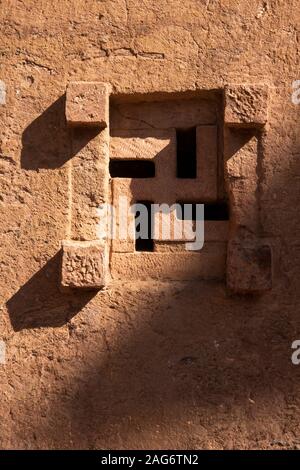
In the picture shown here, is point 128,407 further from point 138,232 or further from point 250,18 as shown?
point 250,18

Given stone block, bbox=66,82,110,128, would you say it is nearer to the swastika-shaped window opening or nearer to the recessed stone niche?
the recessed stone niche

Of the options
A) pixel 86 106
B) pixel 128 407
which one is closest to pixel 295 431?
pixel 128 407

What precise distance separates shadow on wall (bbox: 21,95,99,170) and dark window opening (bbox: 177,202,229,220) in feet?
1.60

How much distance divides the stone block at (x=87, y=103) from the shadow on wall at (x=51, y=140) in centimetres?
7

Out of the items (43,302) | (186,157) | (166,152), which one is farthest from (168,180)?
(43,302)

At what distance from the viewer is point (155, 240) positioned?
2.49 metres

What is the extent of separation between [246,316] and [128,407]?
1.98 ft

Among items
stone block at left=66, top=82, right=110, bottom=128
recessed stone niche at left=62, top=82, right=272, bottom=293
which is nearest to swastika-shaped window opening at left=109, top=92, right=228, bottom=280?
recessed stone niche at left=62, top=82, right=272, bottom=293

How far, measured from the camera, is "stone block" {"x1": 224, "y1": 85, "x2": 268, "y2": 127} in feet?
7.84

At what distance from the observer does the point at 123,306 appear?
2.44 metres

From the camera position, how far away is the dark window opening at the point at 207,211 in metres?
2.51

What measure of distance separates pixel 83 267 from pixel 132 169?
547 mm

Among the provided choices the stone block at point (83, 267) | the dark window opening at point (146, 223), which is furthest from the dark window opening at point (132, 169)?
the stone block at point (83, 267)

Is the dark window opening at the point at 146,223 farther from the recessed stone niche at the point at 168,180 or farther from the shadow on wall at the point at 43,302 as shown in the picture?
the shadow on wall at the point at 43,302
